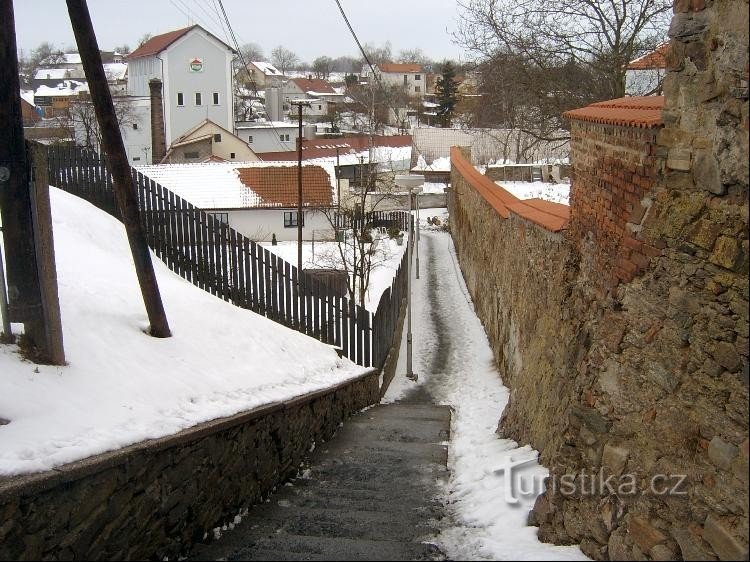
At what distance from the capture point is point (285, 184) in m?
32.1

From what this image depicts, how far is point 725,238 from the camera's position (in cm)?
391

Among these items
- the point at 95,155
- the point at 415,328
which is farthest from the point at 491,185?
the point at 95,155

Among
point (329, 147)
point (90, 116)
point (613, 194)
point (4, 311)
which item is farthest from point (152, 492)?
point (90, 116)

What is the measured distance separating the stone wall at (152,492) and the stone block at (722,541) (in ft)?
11.2

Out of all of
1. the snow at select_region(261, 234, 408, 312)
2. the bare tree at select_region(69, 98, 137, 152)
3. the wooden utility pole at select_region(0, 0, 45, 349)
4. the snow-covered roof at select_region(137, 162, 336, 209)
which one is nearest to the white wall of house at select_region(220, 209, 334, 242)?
the snow-covered roof at select_region(137, 162, 336, 209)

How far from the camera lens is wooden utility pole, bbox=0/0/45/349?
5762mm

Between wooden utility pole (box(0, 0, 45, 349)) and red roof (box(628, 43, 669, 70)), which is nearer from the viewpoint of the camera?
wooden utility pole (box(0, 0, 45, 349))

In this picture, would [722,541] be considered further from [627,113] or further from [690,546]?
[627,113]

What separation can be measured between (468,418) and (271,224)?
22185mm

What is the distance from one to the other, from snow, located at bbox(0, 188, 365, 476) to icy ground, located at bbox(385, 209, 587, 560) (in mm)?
1940

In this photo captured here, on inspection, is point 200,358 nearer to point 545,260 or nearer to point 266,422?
point 266,422

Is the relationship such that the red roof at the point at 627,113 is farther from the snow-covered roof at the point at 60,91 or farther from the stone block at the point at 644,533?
the snow-covered roof at the point at 60,91

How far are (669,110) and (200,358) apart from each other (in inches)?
190

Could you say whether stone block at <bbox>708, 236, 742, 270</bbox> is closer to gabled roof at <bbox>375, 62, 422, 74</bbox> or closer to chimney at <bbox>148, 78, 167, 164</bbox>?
chimney at <bbox>148, 78, 167, 164</bbox>
